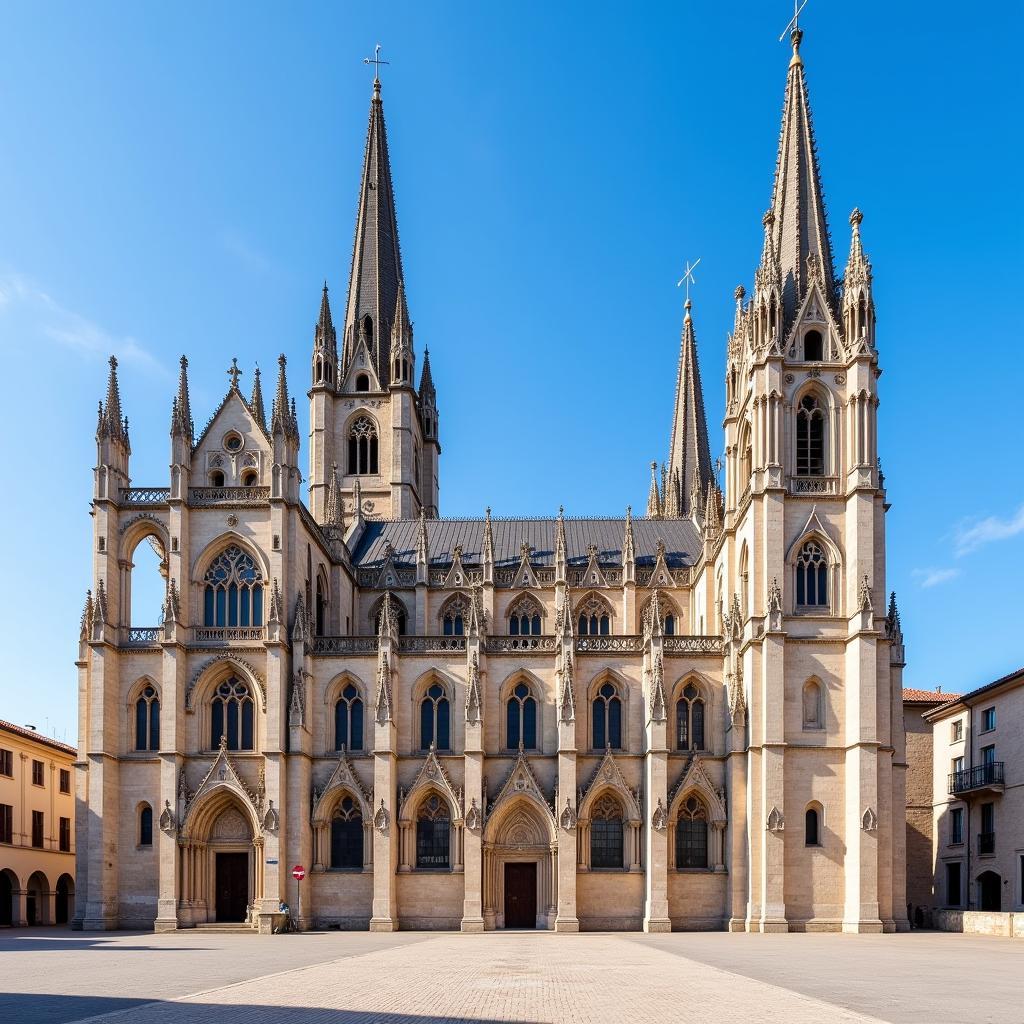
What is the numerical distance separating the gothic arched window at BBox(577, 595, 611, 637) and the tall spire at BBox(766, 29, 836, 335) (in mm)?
18346

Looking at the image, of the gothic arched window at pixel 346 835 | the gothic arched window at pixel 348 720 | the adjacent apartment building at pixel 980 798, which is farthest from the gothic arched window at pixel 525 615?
the adjacent apartment building at pixel 980 798

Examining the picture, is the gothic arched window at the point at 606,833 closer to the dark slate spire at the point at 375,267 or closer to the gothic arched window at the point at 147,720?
the gothic arched window at the point at 147,720

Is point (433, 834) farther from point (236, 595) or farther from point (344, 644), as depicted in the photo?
point (236, 595)

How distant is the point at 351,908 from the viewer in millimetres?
56031

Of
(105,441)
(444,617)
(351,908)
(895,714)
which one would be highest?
(105,441)

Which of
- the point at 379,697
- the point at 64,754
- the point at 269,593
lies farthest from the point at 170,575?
the point at 64,754

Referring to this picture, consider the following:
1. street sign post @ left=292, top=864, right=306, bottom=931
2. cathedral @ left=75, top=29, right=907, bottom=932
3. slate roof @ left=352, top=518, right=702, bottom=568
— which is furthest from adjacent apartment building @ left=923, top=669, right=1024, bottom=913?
street sign post @ left=292, top=864, right=306, bottom=931

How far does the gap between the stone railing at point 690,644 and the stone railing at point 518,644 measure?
18.5ft

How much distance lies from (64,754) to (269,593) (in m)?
26.6

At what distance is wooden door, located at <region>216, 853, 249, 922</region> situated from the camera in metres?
56.3

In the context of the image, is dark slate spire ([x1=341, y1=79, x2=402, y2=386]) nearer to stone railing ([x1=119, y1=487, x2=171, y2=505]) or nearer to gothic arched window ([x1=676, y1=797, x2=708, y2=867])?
stone railing ([x1=119, y1=487, x2=171, y2=505])

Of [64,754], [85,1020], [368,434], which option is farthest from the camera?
[368,434]

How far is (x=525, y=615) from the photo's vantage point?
222 ft

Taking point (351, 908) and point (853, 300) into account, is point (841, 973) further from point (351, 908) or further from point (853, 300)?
point (853, 300)
